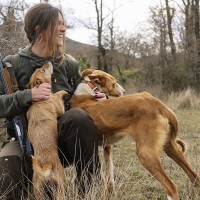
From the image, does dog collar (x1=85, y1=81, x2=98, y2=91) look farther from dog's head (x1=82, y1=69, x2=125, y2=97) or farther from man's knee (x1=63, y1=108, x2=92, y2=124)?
man's knee (x1=63, y1=108, x2=92, y2=124)

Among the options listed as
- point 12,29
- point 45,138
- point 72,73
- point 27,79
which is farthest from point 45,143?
point 12,29

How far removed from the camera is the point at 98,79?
4.05 metres

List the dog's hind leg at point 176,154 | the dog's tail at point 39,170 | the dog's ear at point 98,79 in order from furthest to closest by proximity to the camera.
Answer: the dog's ear at point 98,79
the dog's hind leg at point 176,154
the dog's tail at point 39,170

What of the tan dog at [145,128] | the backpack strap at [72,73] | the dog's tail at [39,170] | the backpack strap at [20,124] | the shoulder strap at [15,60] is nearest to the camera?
the dog's tail at [39,170]

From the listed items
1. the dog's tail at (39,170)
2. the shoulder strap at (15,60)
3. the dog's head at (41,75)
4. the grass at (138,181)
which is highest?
the shoulder strap at (15,60)

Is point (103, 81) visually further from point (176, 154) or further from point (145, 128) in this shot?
point (176, 154)

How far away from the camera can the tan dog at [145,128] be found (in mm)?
2904

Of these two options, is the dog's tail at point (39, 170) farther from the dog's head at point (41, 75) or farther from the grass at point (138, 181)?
the dog's head at point (41, 75)

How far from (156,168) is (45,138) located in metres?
1.09

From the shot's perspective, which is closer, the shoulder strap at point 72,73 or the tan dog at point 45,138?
the tan dog at point 45,138

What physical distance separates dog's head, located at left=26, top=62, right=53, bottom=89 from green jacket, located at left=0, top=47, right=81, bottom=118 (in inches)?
3.3

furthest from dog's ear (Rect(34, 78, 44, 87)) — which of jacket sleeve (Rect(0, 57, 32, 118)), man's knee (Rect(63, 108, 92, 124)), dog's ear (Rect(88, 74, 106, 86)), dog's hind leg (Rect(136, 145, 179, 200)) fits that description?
dog's hind leg (Rect(136, 145, 179, 200))

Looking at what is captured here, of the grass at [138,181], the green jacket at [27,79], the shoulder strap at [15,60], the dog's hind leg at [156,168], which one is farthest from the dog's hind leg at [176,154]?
the shoulder strap at [15,60]

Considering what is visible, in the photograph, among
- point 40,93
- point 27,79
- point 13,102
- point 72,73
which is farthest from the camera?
point 72,73
